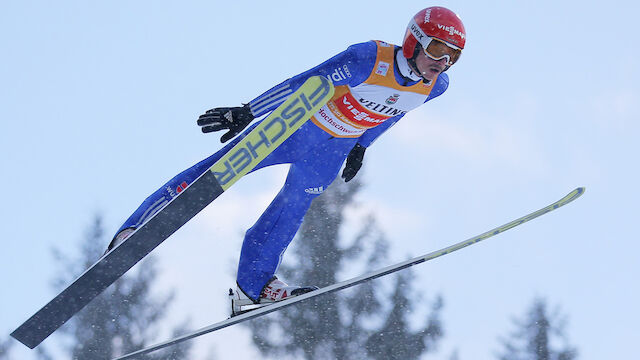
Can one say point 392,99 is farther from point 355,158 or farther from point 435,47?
point 355,158

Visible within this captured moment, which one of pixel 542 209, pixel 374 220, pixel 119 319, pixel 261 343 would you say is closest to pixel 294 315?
pixel 261 343

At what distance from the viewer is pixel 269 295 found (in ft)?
14.7

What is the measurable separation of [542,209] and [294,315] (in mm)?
8562

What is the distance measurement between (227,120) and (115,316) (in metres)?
10.7

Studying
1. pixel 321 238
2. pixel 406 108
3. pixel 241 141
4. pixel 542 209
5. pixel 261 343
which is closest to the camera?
pixel 241 141

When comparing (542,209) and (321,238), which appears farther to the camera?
(321,238)

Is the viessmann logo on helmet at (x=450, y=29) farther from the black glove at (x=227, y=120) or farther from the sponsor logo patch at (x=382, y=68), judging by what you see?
the black glove at (x=227, y=120)

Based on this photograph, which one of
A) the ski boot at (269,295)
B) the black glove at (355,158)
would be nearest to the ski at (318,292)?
the ski boot at (269,295)

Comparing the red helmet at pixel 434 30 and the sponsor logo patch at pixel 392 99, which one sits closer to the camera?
the red helmet at pixel 434 30

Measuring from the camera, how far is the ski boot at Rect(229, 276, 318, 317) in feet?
14.5

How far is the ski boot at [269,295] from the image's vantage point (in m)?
4.42

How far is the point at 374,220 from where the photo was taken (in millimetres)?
14305

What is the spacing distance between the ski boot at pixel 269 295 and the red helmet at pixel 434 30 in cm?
132

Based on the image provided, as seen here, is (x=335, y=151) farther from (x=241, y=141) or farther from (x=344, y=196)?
(x=344, y=196)
